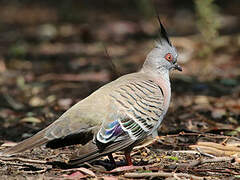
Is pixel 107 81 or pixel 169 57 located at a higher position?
pixel 169 57

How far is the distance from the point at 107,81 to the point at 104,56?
1912 mm

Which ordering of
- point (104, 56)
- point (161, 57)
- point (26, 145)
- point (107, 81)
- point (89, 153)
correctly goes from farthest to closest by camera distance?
point (104, 56) → point (107, 81) → point (161, 57) → point (26, 145) → point (89, 153)

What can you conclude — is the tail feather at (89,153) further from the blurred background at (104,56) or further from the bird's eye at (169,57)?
the blurred background at (104,56)

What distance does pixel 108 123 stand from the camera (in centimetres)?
422

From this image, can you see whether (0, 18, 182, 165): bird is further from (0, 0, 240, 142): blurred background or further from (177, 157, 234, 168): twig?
(0, 0, 240, 142): blurred background

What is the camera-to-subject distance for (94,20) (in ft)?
39.8

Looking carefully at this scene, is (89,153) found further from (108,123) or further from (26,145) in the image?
(26,145)

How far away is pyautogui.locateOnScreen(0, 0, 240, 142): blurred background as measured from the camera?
643cm

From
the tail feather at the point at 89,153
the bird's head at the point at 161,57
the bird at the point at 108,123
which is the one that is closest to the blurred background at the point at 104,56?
the bird's head at the point at 161,57

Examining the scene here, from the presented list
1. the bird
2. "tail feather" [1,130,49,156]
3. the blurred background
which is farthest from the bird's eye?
"tail feather" [1,130,49,156]

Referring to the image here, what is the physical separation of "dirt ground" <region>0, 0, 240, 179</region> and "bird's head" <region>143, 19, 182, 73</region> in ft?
2.09

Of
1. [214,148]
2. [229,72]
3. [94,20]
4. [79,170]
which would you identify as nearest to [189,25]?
[94,20]

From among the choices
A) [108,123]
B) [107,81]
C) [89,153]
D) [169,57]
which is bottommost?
[107,81]

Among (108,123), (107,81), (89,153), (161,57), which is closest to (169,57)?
(161,57)
